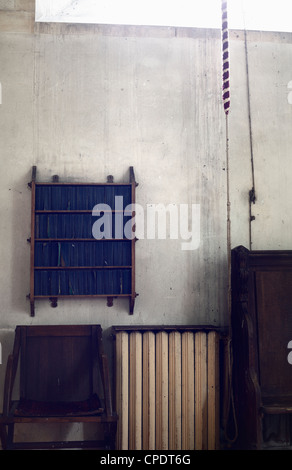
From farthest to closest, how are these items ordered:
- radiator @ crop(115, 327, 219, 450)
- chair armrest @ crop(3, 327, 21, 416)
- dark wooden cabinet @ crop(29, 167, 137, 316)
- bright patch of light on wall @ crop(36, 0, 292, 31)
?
bright patch of light on wall @ crop(36, 0, 292, 31) → dark wooden cabinet @ crop(29, 167, 137, 316) → radiator @ crop(115, 327, 219, 450) → chair armrest @ crop(3, 327, 21, 416)

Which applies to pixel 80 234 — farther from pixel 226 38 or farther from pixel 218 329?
pixel 226 38

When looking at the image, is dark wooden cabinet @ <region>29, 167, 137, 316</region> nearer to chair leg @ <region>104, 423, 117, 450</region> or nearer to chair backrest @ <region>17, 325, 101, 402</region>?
chair backrest @ <region>17, 325, 101, 402</region>

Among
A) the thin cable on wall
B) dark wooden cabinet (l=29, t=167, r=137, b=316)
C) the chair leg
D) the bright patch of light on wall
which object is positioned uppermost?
the bright patch of light on wall

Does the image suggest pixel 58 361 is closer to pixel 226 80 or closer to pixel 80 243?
pixel 80 243

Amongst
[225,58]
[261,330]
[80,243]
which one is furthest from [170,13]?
[261,330]

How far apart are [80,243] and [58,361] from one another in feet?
2.72

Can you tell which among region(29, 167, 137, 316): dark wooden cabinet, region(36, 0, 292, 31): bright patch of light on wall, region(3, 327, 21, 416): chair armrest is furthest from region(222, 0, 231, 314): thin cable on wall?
region(3, 327, 21, 416): chair armrest

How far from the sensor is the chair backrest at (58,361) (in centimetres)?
373

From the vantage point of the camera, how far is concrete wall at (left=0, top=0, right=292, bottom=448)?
3.97 meters

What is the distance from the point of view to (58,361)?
3787 millimetres

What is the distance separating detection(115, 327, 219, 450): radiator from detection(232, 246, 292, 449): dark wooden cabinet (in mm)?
181

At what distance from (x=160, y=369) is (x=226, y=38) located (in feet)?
7.53

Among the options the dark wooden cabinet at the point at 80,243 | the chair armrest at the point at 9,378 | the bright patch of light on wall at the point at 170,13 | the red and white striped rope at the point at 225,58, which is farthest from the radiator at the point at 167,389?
the bright patch of light on wall at the point at 170,13

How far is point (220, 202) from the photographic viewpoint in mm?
4137
